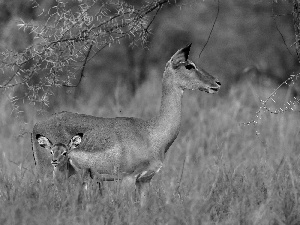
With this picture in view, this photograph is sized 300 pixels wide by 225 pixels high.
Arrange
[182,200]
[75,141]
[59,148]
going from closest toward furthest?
1. [182,200]
2. [59,148]
3. [75,141]

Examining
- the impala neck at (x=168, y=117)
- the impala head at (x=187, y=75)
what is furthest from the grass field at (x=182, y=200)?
the impala head at (x=187, y=75)

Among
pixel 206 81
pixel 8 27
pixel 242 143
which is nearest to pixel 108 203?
pixel 206 81

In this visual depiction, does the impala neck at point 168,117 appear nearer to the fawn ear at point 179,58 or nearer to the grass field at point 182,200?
the fawn ear at point 179,58

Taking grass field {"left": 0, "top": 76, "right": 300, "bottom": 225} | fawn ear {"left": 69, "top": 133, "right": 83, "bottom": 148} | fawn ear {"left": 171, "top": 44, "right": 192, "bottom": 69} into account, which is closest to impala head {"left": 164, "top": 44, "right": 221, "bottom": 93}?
fawn ear {"left": 171, "top": 44, "right": 192, "bottom": 69}

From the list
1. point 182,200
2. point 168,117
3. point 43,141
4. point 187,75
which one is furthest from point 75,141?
point 182,200

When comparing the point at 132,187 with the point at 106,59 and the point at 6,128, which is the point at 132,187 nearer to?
the point at 6,128

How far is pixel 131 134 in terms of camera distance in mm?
7840

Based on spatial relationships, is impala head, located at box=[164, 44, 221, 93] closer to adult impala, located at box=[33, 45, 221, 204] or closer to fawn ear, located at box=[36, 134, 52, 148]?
adult impala, located at box=[33, 45, 221, 204]

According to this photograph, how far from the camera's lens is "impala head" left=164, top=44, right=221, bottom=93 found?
813 centimetres

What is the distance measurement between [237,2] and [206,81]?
1370 centimetres

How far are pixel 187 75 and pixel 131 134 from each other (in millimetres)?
920

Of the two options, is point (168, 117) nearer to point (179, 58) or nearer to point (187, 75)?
point (187, 75)

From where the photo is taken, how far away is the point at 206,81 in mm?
8125

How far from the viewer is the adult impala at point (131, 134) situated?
25.4 feet
